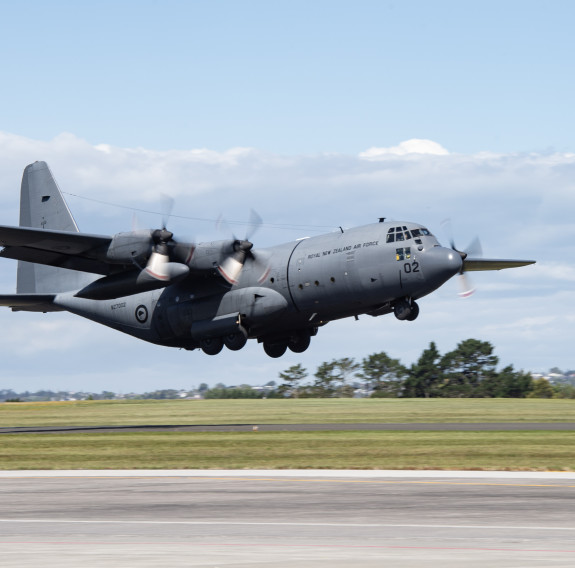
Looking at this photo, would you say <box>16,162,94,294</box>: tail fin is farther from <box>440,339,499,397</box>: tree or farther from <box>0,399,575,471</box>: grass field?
<box>440,339,499,397</box>: tree

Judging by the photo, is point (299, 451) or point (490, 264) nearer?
point (299, 451)

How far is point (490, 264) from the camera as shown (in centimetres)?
5081

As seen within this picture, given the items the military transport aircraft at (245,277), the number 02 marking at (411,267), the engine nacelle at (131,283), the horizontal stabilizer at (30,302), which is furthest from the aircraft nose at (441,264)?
the horizontal stabilizer at (30,302)

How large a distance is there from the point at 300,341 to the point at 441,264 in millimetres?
10373

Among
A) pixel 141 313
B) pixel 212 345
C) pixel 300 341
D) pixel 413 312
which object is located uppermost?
pixel 141 313

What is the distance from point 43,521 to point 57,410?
61620mm

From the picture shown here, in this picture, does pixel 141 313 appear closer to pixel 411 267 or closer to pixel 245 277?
pixel 245 277

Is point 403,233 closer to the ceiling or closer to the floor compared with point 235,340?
closer to the ceiling

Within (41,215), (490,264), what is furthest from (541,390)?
(41,215)

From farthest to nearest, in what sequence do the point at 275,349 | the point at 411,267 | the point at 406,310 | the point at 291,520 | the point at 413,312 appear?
the point at 275,349 < the point at 413,312 < the point at 406,310 < the point at 411,267 < the point at 291,520

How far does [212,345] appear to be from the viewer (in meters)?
46.9

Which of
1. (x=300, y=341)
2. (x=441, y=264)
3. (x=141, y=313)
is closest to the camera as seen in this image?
(x=441, y=264)

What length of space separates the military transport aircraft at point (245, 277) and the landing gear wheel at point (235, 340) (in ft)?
0.16

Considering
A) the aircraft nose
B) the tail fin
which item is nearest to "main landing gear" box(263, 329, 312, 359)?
the aircraft nose
